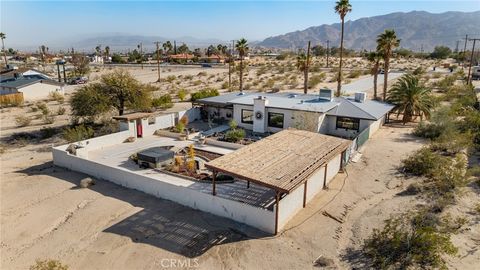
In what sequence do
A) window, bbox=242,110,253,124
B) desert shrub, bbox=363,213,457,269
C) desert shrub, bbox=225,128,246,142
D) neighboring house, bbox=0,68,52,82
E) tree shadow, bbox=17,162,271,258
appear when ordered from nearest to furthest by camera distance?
desert shrub, bbox=363,213,457,269 → tree shadow, bbox=17,162,271,258 → desert shrub, bbox=225,128,246,142 → window, bbox=242,110,253,124 → neighboring house, bbox=0,68,52,82

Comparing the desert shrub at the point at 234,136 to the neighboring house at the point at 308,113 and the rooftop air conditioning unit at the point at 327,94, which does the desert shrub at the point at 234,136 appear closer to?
A: the neighboring house at the point at 308,113

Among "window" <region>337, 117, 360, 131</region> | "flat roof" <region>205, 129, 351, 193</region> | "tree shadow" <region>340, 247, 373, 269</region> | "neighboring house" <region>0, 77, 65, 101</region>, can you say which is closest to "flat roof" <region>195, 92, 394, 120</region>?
"window" <region>337, 117, 360, 131</region>

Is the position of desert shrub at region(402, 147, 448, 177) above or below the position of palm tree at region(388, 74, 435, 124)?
below

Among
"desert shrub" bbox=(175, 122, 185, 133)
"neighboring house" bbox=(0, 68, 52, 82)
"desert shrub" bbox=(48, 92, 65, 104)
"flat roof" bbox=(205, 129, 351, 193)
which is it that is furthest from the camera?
"neighboring house" bbox=(0, 68, 52, 82)

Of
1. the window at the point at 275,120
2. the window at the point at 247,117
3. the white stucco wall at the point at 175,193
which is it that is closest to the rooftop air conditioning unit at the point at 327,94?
the window at the point at 275,120

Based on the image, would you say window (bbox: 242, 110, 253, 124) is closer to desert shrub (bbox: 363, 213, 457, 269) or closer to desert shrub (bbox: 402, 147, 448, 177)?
desert shrub (bbox: 402, 147, 448, 177)

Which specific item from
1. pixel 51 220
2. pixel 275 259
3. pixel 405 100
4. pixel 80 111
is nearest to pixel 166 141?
pixel 80 111

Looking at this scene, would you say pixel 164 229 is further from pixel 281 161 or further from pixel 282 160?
pixel 282 160

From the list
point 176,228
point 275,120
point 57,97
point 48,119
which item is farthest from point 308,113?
point 57,97
